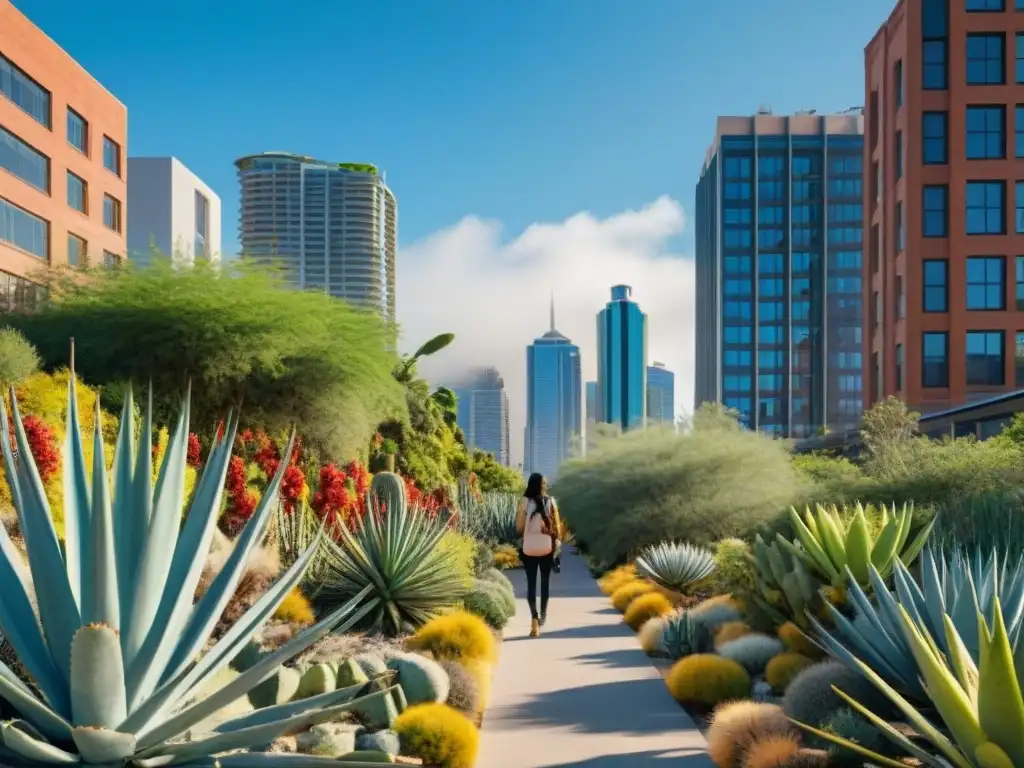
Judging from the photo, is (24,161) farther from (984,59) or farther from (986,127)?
(984,59)

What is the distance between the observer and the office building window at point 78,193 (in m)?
38.6

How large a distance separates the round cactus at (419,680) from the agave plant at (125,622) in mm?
3248

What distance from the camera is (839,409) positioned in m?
A: 109

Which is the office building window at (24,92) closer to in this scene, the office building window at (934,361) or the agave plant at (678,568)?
the agave plant at (678,568)

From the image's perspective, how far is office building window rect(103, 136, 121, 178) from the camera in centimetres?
4222

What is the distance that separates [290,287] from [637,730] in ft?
41.7

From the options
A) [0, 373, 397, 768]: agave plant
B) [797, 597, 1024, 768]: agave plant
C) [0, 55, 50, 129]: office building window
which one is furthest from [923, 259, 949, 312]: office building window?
[0, 373, 397, 768]: agave plant

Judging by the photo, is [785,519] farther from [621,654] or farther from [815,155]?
[815,155]

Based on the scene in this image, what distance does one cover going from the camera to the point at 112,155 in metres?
42.8

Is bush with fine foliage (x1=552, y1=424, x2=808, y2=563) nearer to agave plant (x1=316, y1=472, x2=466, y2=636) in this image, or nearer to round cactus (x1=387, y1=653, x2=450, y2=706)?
agave plant (x1=316, y1=472, x2=466, y2=636)

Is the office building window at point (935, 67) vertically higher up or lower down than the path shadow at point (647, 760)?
higher up

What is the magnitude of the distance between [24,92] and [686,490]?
90.7 ft

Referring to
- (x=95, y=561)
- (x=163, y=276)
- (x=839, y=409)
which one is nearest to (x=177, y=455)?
(x=95, y=561)

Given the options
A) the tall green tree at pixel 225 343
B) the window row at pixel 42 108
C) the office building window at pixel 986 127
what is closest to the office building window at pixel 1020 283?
the office building window at pixel 986 127
